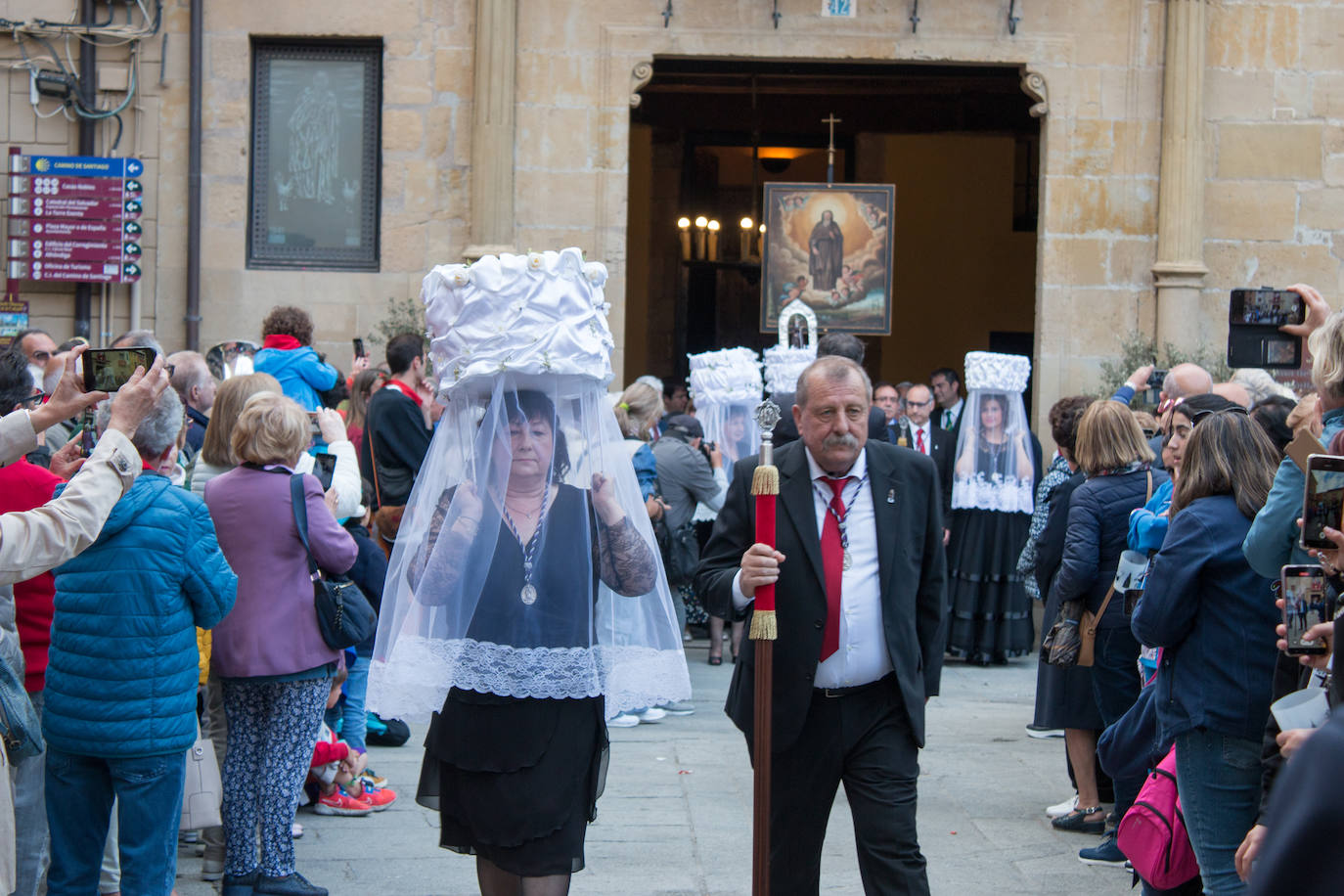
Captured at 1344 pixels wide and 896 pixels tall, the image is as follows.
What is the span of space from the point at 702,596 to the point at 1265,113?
10.2m

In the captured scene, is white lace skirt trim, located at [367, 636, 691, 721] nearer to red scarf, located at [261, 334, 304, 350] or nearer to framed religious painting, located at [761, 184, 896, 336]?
red scarf, located at [261, 334, 304, 350]

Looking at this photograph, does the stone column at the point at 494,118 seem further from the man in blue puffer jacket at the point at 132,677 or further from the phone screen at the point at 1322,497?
the phone screen at the point at 1322,497

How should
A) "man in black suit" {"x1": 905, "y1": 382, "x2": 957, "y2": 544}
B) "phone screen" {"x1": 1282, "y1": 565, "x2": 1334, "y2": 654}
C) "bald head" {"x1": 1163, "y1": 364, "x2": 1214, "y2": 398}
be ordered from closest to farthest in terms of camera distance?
"phone screen" {"x1": 1282, "y1": 565, "x2": 1334, "y2": 654}
"bald head" {"x1": 1163, "y1": 364, "x2": 1214, "y2": 398}
"man in black suit" {"x1": 905, "y1": 382, "x2": 957, "y2": 544}

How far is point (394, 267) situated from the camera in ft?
41.4

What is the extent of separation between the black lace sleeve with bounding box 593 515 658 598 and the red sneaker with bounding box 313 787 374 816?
2.98 meters

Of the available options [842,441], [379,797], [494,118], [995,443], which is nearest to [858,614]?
[842,441]

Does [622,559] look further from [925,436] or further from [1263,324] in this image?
[925,436]

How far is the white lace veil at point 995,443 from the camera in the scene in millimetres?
10938

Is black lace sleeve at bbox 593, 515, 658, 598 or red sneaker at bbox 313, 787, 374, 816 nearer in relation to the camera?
black lace sleeve at bbox 593, 515, 658, 598

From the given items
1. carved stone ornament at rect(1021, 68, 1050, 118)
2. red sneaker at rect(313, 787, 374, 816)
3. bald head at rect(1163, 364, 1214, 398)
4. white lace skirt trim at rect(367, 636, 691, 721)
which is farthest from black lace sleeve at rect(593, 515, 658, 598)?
carved stone ornament at rect(1021, 68, 1050, 118)

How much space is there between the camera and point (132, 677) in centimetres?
444

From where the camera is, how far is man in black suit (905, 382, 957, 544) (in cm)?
1134

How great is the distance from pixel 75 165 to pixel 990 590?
8.26 metres

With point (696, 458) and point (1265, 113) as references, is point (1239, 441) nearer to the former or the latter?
point (696, 458)
